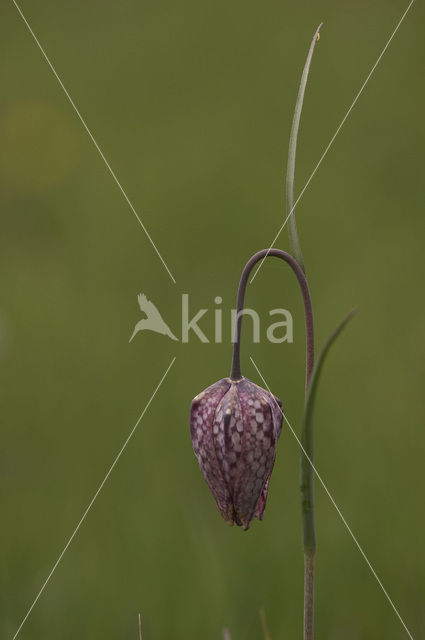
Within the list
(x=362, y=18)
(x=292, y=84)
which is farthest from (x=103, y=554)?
(x=362, y=18)

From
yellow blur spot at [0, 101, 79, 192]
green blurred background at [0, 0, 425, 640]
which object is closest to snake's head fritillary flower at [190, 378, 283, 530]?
green blurred background at [0, 0, 425, 640]

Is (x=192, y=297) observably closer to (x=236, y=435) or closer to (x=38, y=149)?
(x=38, y=149)

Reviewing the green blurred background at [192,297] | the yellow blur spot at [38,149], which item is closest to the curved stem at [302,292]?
the green blurred background at [192,297]

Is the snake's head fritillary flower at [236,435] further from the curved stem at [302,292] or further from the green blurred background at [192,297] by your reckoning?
the green blurred background at [192,297]

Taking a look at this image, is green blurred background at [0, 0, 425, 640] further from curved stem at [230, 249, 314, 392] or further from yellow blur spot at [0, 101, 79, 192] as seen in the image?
curved stem at [230, 249, 314, 392]

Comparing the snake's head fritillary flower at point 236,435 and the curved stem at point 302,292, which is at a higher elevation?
the curved stem at point 302,292

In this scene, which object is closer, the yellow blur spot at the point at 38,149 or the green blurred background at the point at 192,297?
the green blurred background at the point at 192,297
